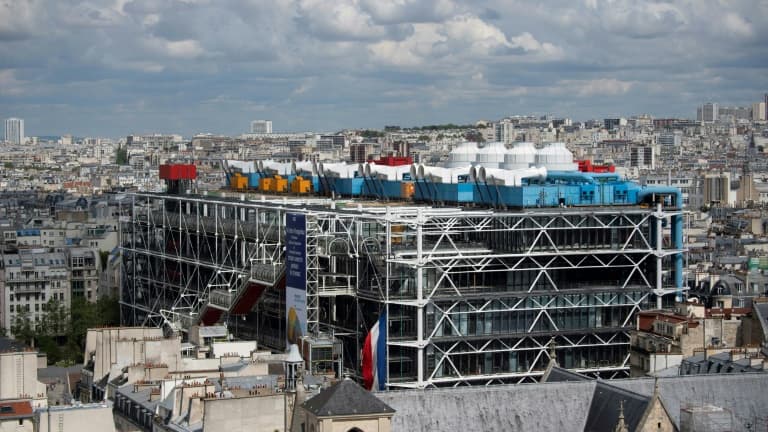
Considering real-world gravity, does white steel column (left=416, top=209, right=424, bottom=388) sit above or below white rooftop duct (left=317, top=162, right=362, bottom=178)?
below

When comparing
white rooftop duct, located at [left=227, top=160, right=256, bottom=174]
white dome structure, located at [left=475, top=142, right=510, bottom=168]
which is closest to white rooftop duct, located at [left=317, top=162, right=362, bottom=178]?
white dome structure, located at [left=475, top=142, right=510, bottom=168]

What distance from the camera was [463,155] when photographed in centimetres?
11688

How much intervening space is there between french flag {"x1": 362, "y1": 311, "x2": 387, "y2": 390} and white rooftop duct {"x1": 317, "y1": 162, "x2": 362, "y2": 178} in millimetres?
35710

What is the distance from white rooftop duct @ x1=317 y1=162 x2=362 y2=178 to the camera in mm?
116438

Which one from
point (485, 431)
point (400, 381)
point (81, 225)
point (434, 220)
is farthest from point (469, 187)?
point (81, 225)

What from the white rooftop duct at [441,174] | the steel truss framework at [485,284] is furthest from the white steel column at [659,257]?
the white rooftop duct at [441,174]

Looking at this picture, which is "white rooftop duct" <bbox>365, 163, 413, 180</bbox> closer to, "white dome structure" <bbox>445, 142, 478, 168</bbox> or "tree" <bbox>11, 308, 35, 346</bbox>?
"white dome structure" <bbox>445, 142, 478, 168</bbox>

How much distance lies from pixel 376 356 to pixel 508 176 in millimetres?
14809

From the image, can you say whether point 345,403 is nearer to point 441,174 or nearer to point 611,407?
point 611,407

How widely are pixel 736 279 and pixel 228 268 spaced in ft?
103

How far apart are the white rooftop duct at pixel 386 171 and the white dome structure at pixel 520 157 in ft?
21.4

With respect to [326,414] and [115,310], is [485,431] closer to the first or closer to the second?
[326,414]

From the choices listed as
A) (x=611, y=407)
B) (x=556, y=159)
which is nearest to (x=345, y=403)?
(x=611, y=407)

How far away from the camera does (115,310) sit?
127438mm
